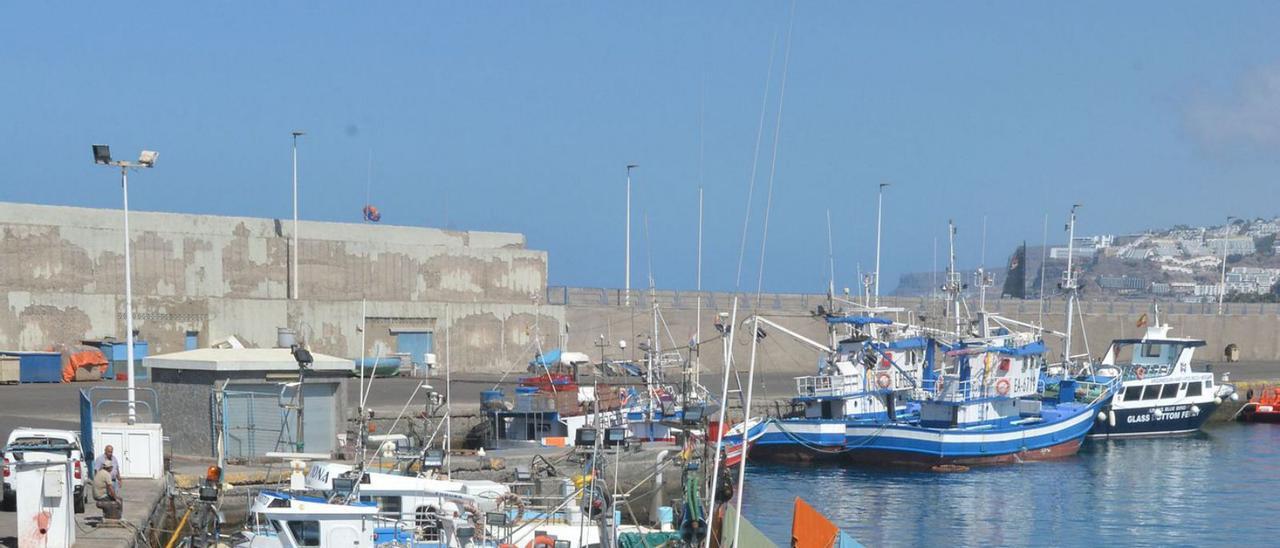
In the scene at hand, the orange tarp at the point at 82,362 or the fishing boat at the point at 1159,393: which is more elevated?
the orange tarp at the point at 82,362

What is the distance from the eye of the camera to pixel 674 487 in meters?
27.5

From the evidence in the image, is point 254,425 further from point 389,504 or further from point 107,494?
point 107,494

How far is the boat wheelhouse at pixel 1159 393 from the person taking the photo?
48594 mm

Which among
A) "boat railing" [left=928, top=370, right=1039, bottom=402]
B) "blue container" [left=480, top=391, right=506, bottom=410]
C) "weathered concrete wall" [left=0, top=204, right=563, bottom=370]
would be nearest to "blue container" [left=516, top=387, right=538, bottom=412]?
"blue container" [left=480, top=391, right=506, bottom=410]

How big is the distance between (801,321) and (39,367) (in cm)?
3018

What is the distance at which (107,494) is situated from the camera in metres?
19.0

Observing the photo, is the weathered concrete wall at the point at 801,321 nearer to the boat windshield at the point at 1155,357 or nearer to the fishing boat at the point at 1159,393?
the fishing boat at the point at 1159,393

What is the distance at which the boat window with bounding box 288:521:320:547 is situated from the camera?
60.7 feet

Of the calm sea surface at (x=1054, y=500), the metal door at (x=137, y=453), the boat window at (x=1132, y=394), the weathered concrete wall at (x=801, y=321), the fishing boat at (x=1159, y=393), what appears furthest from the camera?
the weathered concrete wall at (x=801, y=321)

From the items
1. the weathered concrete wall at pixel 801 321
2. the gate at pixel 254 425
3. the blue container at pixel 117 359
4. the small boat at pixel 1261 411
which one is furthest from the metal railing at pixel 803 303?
the gate at pixel 254 425

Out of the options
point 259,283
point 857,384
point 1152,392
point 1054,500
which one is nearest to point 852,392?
point 857,384

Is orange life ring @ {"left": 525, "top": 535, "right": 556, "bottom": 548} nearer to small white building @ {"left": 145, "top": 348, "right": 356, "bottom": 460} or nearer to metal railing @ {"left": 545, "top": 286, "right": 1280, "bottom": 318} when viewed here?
small white building @ {"left": 145, "top": 348, "right": 356, "bottom": 460}

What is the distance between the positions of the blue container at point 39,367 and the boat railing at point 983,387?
2449 cm

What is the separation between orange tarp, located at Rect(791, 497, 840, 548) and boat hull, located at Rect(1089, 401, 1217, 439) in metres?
34.2
